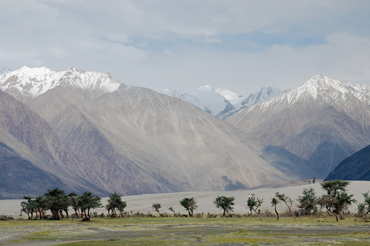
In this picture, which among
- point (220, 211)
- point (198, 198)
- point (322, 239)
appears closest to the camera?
point (322, 239)

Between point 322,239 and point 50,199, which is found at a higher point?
point 50,199

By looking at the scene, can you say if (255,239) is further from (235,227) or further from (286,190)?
(286,190)

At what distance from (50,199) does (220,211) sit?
44377 mm

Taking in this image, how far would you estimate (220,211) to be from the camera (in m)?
122

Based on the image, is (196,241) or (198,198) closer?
(196,241)

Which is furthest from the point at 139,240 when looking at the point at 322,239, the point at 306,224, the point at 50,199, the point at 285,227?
the point at 50,199

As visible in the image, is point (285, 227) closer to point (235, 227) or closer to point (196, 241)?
point (235, 227)

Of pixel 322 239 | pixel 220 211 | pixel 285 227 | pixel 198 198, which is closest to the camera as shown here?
pixel 322 239

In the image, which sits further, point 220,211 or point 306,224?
point 220,211

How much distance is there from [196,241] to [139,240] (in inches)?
251

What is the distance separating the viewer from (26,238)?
58250 millimetres

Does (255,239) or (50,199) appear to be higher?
(50,199)

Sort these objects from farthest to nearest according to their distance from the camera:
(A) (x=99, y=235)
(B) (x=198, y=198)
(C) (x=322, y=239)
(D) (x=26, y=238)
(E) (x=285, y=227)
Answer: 1. (B) (x=198, y=198)
2. (E) (x=285, y=227)
3. (A) (x=99, y=235)
4. (D) (x=26, y=238)
5. (C) (x=322, y=239)

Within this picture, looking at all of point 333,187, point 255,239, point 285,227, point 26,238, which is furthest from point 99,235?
point 333,187
